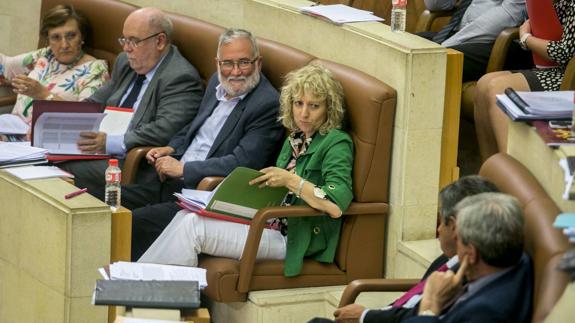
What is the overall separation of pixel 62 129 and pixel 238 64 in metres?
1.03

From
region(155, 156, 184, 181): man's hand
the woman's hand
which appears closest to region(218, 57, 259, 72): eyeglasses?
region(155, 156, 184, 181): man's hand

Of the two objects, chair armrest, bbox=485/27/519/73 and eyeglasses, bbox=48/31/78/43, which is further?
eyeglasses, bbox=48/31/78/43

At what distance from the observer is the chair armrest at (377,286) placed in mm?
4664

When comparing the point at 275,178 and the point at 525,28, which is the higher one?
the point at 525,28

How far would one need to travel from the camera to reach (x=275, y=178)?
529 cm

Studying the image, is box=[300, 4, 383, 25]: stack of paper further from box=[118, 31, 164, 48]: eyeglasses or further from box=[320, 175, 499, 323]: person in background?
box=[320, 175, 499, 323]: person in background

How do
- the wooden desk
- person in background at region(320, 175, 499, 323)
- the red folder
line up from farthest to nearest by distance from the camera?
1. the red folder
2. the wooden desk
3. person in background at region(320, 175, 499, 323)

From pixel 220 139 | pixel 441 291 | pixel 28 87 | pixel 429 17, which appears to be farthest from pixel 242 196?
pixel 28 87

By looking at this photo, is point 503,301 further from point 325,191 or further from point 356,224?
point 356,224

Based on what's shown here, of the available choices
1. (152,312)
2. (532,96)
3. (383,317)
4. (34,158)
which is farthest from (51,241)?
(532,96)

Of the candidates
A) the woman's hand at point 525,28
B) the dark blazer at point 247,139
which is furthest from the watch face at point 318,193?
the woman's hand at point 525,28

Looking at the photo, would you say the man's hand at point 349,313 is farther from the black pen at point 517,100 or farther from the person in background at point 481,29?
the person in background at point 481,29

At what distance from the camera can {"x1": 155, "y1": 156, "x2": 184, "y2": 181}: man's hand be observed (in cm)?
602

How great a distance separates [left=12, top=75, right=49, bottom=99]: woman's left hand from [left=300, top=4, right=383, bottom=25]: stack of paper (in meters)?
1.65
